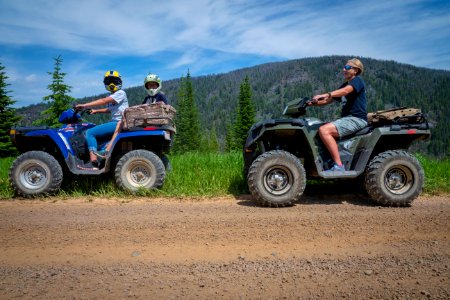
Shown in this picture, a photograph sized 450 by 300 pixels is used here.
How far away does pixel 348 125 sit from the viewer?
18.4 ft

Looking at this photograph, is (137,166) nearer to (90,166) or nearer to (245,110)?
(90,166)

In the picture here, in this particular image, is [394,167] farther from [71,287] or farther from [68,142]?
[68,142]

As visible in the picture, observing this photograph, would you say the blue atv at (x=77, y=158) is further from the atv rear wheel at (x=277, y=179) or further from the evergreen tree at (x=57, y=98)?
Answer: the evergreen tree at (x=57, y=98)

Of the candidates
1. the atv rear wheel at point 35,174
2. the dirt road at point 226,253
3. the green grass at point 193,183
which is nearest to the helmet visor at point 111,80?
the atv rear wheel at point 35,174

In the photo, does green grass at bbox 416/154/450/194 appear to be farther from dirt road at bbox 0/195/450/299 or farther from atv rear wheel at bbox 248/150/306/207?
atv rear wheel at bbox 248/150/306/207

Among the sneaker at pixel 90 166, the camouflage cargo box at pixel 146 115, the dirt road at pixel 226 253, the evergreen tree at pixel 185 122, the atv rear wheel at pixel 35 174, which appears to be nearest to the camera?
the dirt road at pixel 226 253

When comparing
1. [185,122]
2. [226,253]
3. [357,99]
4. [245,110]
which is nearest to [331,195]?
[357,99]

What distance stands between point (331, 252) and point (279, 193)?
7.07 feet

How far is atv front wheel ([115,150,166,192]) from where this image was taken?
6168 mm

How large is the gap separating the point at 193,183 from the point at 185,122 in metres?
51.1

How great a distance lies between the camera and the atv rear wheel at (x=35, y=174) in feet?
20.1

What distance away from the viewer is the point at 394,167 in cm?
546

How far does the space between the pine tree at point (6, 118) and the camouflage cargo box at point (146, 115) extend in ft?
84.6

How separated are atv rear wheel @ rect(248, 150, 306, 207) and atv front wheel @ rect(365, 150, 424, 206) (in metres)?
1.23
